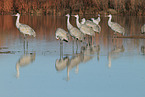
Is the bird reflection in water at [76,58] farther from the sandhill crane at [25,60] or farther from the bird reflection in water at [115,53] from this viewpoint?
the sandhill crane at [25,60]

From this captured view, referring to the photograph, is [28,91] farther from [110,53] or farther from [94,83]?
[110,53]

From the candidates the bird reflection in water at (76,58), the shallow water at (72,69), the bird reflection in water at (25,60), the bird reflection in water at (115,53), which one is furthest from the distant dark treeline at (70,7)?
the bird reflection in water at (25,60)

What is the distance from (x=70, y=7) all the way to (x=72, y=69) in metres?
27.9

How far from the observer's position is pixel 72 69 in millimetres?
9859

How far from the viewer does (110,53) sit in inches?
496

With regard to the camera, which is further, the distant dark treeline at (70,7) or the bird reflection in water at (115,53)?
the distant dark treeline at (70,7)

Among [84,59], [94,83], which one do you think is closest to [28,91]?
[94,83]

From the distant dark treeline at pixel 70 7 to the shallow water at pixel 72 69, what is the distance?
2051 cm

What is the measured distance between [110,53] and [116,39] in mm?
4072

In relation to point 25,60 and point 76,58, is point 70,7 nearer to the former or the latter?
point 76,58

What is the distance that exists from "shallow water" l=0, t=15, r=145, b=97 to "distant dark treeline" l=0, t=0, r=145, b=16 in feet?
67.3

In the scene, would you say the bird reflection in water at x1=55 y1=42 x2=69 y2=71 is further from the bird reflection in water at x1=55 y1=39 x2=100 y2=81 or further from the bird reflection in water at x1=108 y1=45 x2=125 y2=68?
the bird reflection in water at x1=108 y1=45 x2=125 y2=68

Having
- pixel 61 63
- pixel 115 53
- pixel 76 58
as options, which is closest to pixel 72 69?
pixel 61 63

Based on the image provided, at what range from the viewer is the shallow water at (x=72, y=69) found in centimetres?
772
